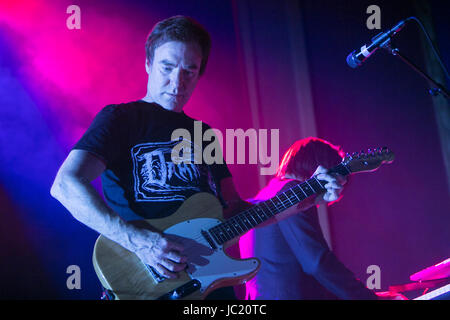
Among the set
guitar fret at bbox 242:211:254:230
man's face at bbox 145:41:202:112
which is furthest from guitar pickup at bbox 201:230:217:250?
man's face at bbox 145:41:202:112

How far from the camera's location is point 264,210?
1.81 metres

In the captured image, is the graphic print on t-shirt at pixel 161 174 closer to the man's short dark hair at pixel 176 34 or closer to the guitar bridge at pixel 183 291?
the guitar bridge at pixel 183 291

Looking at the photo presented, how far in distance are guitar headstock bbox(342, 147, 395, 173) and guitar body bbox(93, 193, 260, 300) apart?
0.83 metres

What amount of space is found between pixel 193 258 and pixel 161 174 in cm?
42

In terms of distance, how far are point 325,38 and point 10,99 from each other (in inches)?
109

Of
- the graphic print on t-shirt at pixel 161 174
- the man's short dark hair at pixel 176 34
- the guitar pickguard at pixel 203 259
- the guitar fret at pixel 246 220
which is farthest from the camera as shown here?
the man's short dark hair at pixel 176 34

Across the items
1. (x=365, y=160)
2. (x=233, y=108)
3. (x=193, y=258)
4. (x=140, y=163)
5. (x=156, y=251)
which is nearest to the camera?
(x=156, y=251)

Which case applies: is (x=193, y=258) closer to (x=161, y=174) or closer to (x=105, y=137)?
(x=161, y=174)

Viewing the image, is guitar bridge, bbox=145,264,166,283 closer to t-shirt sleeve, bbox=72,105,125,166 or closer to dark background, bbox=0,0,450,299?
t-shirt sleeve, bbox=72,105,125,166

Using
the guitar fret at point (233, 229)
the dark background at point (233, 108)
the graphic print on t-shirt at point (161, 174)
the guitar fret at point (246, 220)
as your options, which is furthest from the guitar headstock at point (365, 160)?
the dark background at point (233, 108)

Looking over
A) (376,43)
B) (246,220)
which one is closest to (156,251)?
(246,220)

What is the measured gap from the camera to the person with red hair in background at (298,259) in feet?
6.50

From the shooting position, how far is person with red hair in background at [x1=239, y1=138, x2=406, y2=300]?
1.98 meters

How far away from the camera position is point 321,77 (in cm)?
340
